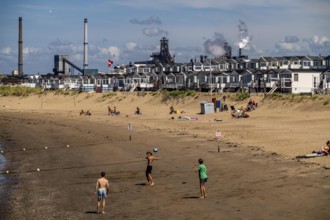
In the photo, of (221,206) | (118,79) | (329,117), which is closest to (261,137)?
(329,117)

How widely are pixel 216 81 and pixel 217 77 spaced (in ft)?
2.46

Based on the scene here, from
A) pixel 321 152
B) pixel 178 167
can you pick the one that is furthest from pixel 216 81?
pixel 321 152

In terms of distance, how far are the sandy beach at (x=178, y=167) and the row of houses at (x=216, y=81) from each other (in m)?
23.0

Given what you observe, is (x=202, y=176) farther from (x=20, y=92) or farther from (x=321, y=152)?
(x=20, y=92)

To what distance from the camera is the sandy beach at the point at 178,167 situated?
19.2m

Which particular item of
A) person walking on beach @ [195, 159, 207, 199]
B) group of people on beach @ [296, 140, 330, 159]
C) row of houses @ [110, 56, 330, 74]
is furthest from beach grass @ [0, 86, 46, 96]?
person walking on beach @ [195, 159, 207, 199]

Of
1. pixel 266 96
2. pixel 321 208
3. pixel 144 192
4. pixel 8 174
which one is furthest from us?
pixel 266 96

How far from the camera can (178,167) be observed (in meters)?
28.2

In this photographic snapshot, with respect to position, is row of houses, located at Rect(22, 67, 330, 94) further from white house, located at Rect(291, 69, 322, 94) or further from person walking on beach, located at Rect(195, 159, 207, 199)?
person walking on beach, located at Rect(195, 159, 207, 199)

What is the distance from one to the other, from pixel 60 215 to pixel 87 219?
125cm

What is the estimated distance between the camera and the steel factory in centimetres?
8081

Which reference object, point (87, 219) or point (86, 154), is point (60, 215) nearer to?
point (87, 219)

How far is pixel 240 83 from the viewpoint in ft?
294

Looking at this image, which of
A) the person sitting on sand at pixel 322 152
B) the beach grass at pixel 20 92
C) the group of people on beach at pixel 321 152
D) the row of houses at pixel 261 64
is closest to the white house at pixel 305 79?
the row of houses at pixel 261 64
